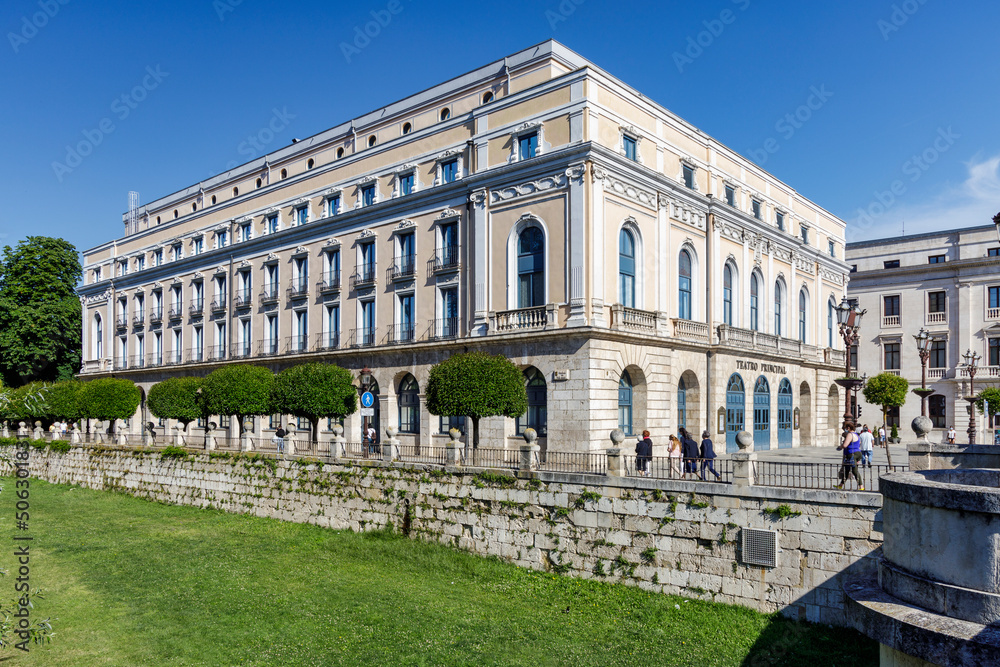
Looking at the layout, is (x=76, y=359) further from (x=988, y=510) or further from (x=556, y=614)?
(x=988, y=510)

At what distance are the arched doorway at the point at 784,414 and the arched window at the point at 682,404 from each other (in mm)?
8076

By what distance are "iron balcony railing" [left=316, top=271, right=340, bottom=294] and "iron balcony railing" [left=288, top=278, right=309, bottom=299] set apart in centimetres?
102

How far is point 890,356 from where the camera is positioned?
47.1 metres

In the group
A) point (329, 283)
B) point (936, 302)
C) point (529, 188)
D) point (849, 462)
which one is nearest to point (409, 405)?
point (329, 283)

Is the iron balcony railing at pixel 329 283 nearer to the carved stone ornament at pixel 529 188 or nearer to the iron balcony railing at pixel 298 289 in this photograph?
the iron balcony railing at pixel 298 289

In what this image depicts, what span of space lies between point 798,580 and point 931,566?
26.1 feet

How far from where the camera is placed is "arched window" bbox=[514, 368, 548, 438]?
79.7 feet

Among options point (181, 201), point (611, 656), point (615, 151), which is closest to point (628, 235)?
point (615, 151)

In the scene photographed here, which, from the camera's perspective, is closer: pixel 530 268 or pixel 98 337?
pixel 530 268

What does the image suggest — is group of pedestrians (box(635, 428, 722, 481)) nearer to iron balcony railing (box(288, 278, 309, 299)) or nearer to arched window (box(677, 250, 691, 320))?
arched window (box(677, 250, 691, 320))

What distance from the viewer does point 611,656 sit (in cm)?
1223

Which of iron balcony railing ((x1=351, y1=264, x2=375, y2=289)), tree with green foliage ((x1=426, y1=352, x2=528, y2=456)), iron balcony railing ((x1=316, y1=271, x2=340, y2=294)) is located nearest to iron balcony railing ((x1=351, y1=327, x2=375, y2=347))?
iron balcony railing ((x1=351, y1=264, x2=375, y2=289))

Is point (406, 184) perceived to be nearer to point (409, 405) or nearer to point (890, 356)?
→ point (409, 405)

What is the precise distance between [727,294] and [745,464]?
1792cm
